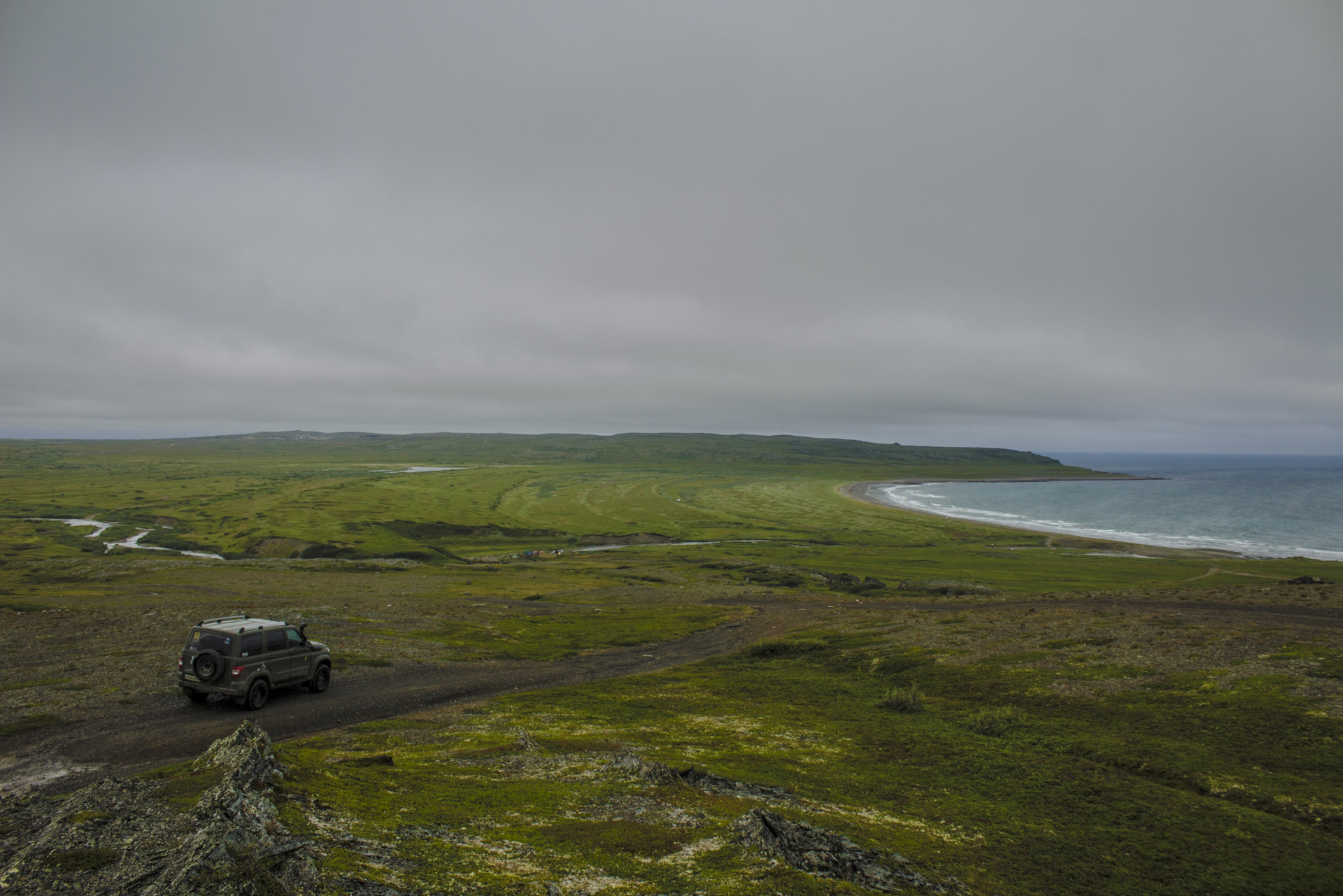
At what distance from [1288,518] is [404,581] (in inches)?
8985

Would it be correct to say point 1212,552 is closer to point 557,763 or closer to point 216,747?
point 557,763

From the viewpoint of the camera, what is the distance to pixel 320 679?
30.9 meters

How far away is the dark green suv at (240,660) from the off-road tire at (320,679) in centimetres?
134

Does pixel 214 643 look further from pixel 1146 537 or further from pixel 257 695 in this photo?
pixel 1146 537

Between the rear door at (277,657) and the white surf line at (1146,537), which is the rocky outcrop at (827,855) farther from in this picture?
the white surf line at (1146,537)

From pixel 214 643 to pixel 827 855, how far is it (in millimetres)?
26463

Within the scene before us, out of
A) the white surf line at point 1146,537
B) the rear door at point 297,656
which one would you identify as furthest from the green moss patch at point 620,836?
the white surf line at point 1146,537

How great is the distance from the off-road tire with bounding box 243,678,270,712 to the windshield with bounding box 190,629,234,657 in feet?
6.27

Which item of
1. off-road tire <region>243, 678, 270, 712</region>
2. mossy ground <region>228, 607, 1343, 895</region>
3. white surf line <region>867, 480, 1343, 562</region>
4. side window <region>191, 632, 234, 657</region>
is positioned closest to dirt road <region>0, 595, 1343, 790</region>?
off-road tire <region>243, 678, 270, 712</region>

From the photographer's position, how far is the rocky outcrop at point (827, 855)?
12.1 meters

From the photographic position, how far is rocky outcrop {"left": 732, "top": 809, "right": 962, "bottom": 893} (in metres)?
12.1

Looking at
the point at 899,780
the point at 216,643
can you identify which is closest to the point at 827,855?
the point at 899,780

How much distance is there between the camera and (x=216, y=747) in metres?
16.6

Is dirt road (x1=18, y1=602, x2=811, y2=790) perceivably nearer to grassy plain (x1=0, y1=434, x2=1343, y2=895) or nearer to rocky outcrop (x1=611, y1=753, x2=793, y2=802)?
grassy plain (x1=0, y1=434, x2=1343, y2=895)
